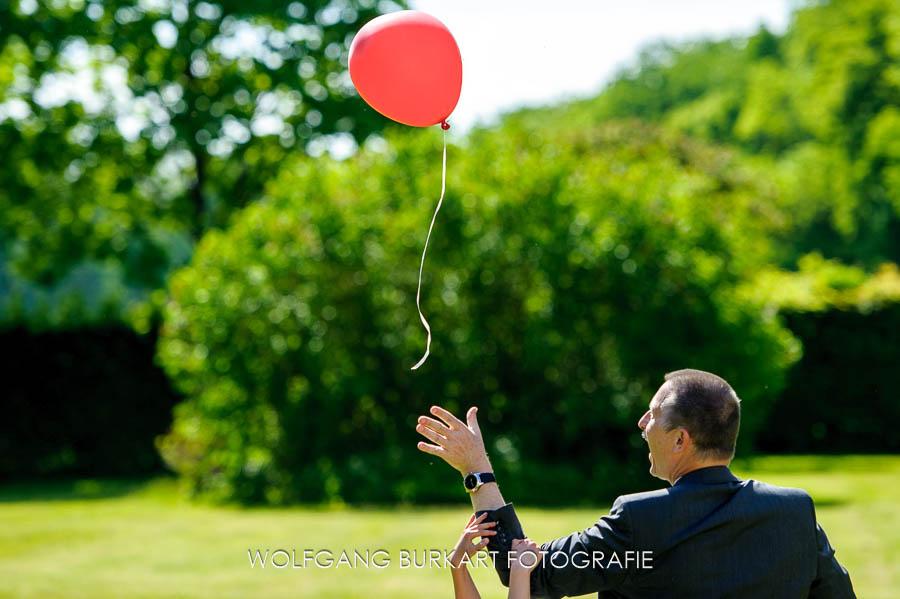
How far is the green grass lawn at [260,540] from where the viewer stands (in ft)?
24.4

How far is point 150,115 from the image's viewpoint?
1984cm

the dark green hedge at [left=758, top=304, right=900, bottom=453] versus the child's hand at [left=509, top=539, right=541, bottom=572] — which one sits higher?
the child's hand at [left=509, top=539, right=541, bottom=572]

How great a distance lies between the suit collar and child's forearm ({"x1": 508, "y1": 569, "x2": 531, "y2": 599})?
47 centimetres

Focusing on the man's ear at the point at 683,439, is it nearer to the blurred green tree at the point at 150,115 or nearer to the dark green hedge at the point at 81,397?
the dark green hedge at the point at 81,397

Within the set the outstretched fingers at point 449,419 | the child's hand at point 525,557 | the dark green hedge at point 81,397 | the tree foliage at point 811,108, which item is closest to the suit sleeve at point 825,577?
the child's hand at point 525,557

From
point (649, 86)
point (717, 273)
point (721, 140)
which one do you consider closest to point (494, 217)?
point (717, 273)

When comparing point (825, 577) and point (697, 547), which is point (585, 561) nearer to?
point (697, 547)

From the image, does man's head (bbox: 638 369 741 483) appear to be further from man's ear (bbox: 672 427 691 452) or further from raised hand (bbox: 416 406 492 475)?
raised hand (bbox: 416 406 492 475)

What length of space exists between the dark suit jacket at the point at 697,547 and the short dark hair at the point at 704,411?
7cm

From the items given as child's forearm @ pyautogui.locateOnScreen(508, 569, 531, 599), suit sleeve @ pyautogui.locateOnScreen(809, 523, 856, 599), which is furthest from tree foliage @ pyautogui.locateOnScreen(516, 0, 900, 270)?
child's forearm @ pyautogui.locateOnScreen(508, 569, 531, 599)

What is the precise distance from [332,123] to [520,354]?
8.84 m

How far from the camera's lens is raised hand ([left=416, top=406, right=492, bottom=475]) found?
2916 mm

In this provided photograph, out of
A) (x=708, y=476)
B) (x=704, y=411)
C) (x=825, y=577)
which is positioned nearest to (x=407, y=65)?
(x=704, y=411)

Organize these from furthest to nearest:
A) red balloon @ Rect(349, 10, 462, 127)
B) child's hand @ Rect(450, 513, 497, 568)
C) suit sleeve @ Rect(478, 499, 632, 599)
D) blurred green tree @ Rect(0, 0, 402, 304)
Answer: blurred green tree @ Rect(0, 0, 402, 304) < red balloon @ Rect(349, 10, 462, 127) < child's hand @ Rect(450, 513, 497, 568) < suit sleeve @ Rect(478, 499, 632, 599)
